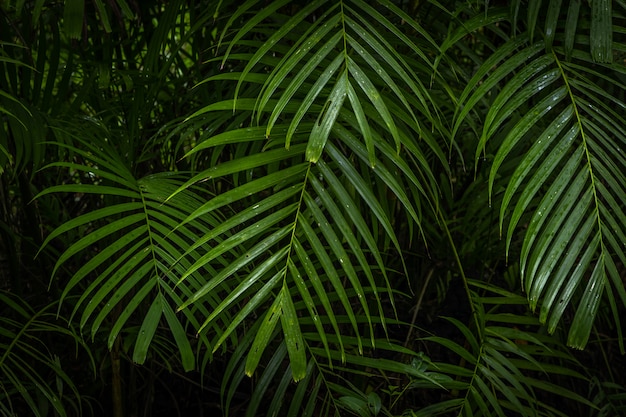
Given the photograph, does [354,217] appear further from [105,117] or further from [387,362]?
[105,117]

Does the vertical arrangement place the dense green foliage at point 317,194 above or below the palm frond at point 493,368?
above

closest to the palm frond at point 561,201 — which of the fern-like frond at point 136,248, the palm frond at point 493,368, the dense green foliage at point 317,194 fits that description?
the dense green foliage at point 317,194

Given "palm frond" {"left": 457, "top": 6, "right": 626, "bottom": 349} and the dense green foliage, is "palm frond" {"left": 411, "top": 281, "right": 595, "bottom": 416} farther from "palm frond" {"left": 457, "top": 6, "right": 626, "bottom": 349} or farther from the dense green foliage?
"palm frond" {"left": 457, "top": 6, "right": 626, "bottom": 349}

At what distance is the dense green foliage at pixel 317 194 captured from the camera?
30.1 inches

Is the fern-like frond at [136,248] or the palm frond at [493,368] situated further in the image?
the palm frond at [493,368]

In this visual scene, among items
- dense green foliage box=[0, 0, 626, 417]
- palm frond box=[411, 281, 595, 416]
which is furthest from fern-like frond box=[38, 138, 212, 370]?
palm frond box=[411, 281, 595, 416]

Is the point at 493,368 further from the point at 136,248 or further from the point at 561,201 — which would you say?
the point at 136,248

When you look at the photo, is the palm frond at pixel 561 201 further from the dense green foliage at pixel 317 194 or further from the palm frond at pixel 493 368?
the palm frond at pixel 493 368

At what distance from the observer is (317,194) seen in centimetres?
87

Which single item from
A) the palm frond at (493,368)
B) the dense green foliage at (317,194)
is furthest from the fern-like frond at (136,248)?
the palm frond at (493,368)

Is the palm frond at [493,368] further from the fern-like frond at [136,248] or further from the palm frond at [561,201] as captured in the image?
the fern-like frond at [136,248]

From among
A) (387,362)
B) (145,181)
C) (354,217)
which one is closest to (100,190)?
(145,181)

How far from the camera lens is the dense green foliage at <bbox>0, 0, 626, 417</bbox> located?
764mm

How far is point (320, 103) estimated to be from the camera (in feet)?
3.02
